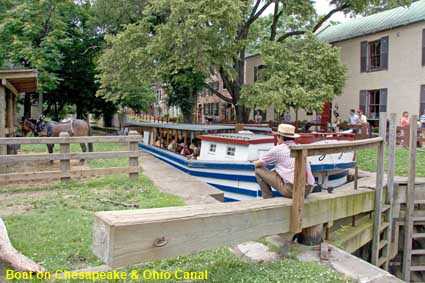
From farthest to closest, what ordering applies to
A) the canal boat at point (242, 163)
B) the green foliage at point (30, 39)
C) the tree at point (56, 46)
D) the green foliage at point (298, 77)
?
the tree at point (56, 46)
the green foliage at point (30, 39)
the green foliage at point (298, 77)
the canal boat at point (242, 163)

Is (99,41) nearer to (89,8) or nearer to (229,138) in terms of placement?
(89,8)

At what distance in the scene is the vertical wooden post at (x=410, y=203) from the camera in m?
8.13

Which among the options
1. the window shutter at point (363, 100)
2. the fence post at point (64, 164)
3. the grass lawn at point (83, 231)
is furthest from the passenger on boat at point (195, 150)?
the window shutter at point (363, 100)

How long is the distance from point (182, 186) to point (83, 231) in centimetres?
352

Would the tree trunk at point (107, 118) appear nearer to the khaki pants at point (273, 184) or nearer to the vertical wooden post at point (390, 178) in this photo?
the vertical wooden post at point (390, 178)

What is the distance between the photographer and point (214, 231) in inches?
147

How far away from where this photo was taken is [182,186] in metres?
8.60

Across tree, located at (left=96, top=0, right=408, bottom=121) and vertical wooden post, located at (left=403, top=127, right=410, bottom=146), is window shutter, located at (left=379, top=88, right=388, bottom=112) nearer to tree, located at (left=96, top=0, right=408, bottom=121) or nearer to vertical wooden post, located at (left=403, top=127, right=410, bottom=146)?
tree, located at (left=96, top=0, right=408, bottom=121)

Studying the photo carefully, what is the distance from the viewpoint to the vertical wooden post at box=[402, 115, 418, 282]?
813 cm

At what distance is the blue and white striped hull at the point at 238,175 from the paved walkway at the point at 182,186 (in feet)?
2.16

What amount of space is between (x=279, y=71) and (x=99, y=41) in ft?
45.8

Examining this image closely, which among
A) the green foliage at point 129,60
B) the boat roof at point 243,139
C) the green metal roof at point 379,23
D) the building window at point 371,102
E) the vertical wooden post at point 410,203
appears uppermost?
the green metal roof at point 379,23

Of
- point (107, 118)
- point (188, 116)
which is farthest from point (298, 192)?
point (107, 118)

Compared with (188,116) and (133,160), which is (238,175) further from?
(188,116)
